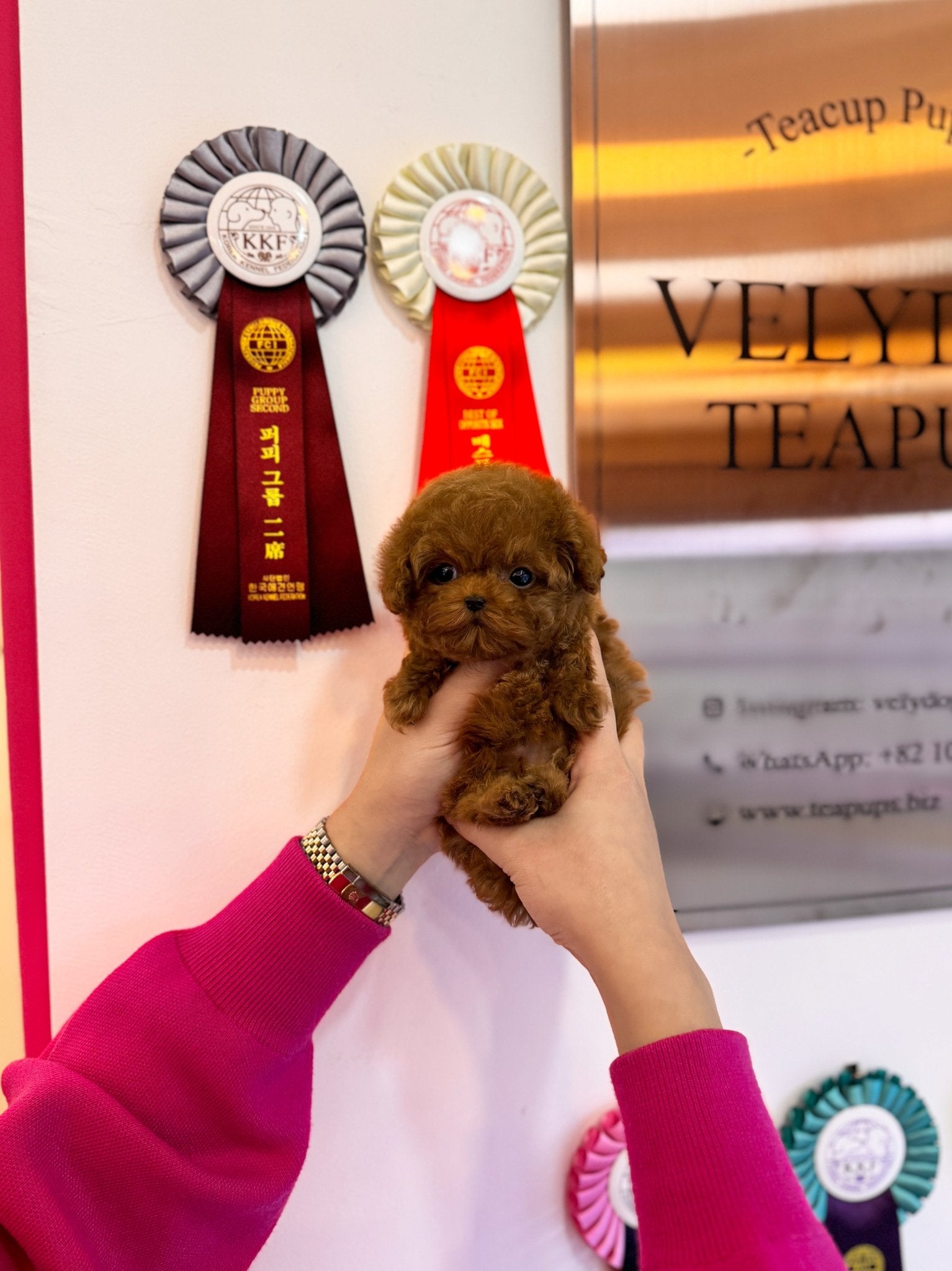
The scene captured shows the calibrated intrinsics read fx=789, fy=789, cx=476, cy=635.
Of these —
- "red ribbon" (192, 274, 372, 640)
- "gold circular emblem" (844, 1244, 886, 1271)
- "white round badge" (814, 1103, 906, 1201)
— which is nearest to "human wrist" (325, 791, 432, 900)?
"red ribbon" (192, 274, 372, 640)

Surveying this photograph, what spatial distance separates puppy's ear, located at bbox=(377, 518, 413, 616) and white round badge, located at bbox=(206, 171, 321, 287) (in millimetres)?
356

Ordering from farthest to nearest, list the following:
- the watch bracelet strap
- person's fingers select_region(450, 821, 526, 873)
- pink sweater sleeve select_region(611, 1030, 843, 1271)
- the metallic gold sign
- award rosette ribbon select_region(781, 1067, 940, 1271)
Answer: award rosette ribbon select_region(781, 1067, 940, 1271) < the metallic gold sign < the watch bracelet strap < person's fingers select_region(450, 821, 526, 873) < pink sweater sleeve select_region(611, 1030, 843, 1271)

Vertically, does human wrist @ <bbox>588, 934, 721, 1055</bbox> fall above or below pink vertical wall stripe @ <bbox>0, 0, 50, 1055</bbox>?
below

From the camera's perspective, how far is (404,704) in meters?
0.68

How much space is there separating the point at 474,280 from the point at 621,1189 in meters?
1.06

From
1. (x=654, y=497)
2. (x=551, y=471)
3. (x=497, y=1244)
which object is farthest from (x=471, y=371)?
(x=497, y=1244)

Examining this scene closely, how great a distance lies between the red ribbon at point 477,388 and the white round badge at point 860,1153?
89cm

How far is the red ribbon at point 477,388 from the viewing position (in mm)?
855

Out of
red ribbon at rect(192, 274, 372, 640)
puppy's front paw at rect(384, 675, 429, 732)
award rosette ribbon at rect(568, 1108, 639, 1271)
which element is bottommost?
award rosette ribbon at rect(568, 1108, 639, 1271)

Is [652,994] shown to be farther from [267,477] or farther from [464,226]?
[464,226]

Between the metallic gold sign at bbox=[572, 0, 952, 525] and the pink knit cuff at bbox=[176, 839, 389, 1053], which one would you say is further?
the metallic gold sign at bbox=[572, 0, 952, 525]

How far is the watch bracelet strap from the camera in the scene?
0.77 m

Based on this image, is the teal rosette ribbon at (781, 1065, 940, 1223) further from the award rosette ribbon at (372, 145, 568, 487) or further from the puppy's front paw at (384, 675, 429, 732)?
the award rosette ribbon at (372, 145, 568, 487)

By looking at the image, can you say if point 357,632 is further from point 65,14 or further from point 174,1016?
point 65,14
